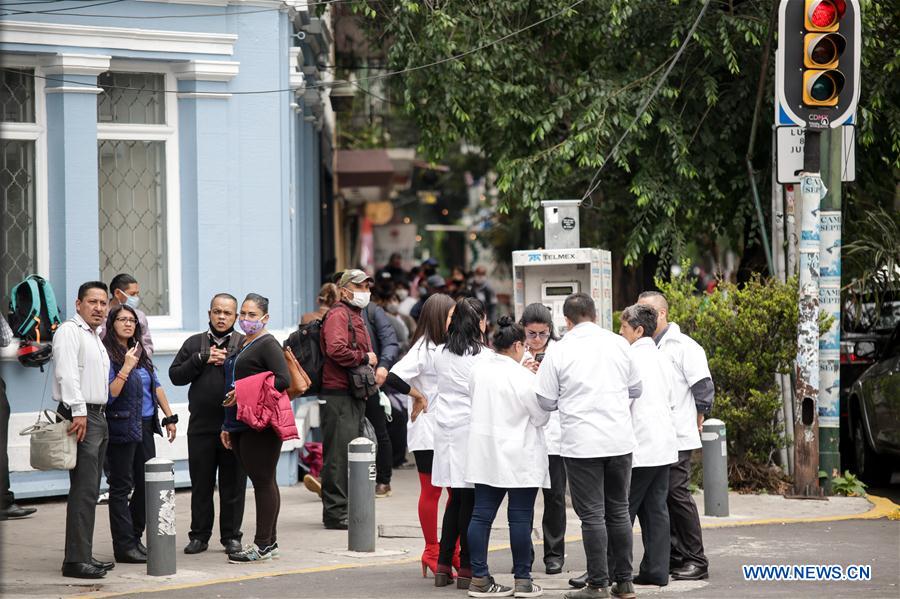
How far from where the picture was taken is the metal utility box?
12.3 meters

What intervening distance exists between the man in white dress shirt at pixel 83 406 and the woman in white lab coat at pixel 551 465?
290 cm

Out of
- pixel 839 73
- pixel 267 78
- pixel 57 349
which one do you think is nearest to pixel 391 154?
pixel 267 78

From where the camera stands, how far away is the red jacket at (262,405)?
9281 millimetres

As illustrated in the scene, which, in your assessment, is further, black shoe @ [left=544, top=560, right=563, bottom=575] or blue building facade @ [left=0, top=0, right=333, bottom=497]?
blue building facade @ [left=0, top=0, right=333, bottom=497]

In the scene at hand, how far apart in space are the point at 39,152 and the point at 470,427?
21.2 feet

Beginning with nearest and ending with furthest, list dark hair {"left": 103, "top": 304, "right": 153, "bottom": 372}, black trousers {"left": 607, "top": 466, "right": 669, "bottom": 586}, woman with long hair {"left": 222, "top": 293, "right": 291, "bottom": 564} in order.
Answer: black trousers {"left": 607, "top": 466, "right": 669, "bottom": 586} < woman with long hair {"left": 222, "top": 293, "right": 291, "bottom": 564} < dark hair {"left": 103, "top": 304, "right": 153, "bottom": 372}

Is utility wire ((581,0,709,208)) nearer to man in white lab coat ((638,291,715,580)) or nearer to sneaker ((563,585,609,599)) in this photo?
man in white lab coat ((638,291,715,580))

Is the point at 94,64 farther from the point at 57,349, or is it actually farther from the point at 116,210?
the point at 57,349

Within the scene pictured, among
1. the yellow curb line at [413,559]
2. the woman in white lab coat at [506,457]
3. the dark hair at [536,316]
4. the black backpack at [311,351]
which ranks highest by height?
the dark hair at [536,316]

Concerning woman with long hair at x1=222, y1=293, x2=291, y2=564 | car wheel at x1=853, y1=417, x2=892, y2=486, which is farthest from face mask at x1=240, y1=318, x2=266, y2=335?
car wheel at x1=853, y1=417, x2=892, y2=486

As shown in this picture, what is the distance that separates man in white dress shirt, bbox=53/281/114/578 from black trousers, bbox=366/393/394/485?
437 cm

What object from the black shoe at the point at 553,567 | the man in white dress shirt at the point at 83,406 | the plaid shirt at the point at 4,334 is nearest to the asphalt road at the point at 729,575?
the black shoe at the point at 553,567

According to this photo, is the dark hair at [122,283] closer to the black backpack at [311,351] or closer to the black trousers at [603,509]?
the black backpack at [311,351]

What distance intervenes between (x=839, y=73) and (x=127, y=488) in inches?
262
